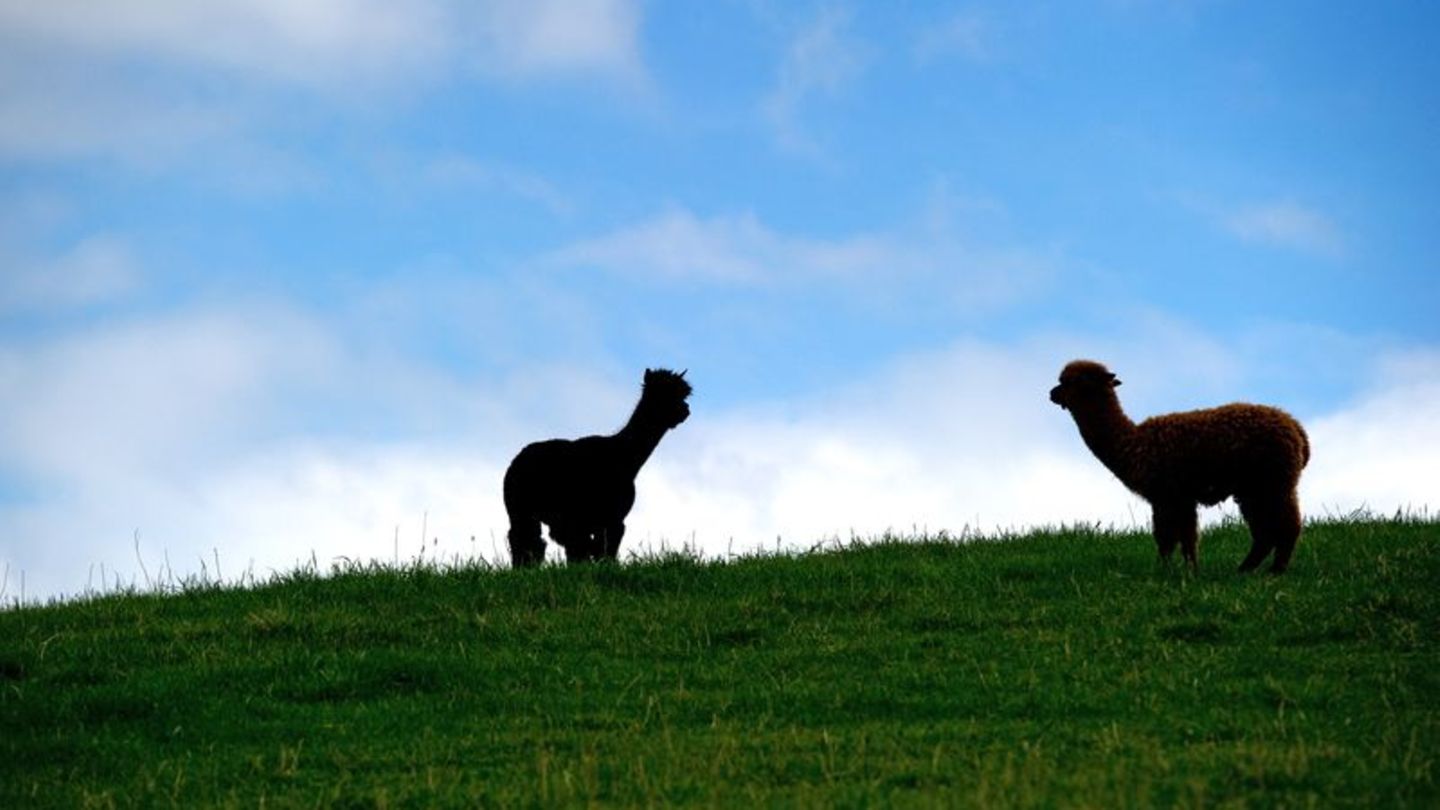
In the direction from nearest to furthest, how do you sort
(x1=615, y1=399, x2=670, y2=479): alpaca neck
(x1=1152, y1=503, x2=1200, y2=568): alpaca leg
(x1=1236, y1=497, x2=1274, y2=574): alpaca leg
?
(x1=1236, y1=497, x2=1274, y2=574): alpaca leg
(x1=1152, y1=503, x2=1200, y2=568): alpaca leg
(x1=615, y1=399, x2=670, y2=479): alpaca neck

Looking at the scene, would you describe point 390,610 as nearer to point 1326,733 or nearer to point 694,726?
point 694,726

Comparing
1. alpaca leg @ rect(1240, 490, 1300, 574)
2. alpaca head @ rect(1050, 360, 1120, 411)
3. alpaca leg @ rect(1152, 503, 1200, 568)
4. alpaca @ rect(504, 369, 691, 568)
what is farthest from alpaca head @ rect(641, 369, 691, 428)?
alpaca leg @ rect(1240, 490, 1300, 574)

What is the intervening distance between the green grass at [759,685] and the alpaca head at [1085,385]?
5.44ft

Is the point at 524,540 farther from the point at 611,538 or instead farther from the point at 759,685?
the point at 759,685

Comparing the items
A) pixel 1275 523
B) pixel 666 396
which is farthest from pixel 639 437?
pixel 1275 523

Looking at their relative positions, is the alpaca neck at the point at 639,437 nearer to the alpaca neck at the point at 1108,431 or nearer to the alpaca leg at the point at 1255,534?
the alpaca neck at the point at 1108,431

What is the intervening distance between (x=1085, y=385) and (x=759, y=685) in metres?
6.29

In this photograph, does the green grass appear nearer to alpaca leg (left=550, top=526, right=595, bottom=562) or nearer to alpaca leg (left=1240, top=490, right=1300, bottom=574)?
alpaca leg (left=1240, top=490, right=1300, bottom=574)

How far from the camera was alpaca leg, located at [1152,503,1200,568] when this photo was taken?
15625 mm

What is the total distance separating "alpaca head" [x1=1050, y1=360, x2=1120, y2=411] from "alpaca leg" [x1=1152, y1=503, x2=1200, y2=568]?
Result: 1385mm

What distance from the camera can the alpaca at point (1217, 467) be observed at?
49.2ft

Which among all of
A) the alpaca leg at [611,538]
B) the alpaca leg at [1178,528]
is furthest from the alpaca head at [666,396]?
the alpaca leg at [1178,528]

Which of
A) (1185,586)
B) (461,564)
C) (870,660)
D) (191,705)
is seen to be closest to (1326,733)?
(870,660)

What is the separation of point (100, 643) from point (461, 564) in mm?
3877
